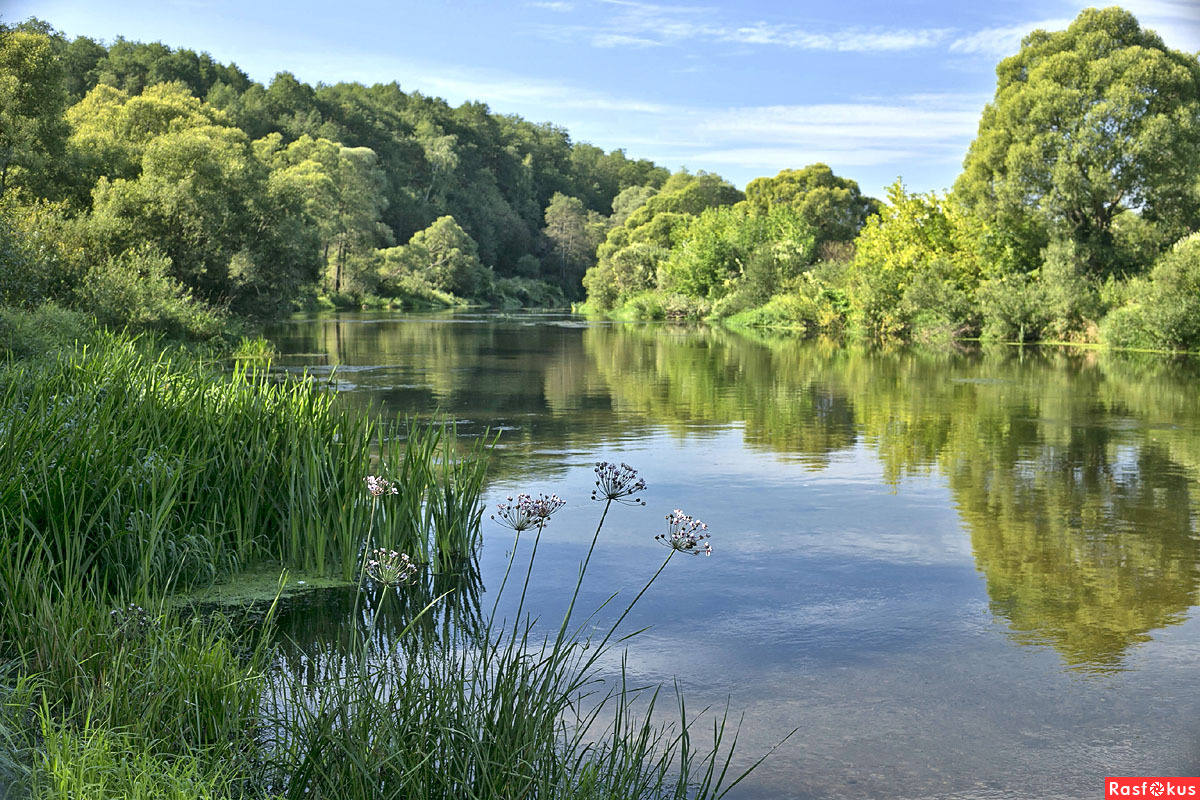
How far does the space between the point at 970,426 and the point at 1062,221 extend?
22.8 m

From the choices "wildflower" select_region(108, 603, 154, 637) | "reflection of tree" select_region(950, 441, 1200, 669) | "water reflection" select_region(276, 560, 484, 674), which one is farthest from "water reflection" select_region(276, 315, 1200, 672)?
"wildflower" select_region(108, 603, 154, 637)

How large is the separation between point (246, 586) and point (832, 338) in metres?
35.0

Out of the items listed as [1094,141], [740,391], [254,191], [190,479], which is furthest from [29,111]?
[1094,141]

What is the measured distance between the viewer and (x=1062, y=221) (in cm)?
3456

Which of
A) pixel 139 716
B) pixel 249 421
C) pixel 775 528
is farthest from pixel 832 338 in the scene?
pixel 139 716

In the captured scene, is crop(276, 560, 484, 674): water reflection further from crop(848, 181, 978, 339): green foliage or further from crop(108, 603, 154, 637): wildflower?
crop(848, 181, 978, 339): green foliage

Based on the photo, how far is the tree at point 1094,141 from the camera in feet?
107

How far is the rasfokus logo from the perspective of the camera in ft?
13.4

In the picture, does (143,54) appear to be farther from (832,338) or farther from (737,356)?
(737,356)

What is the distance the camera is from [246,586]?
253 inches

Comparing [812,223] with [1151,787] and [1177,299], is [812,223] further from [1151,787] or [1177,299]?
[1151,787]

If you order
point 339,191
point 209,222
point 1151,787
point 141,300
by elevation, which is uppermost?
point 339,191

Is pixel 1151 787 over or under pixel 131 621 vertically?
under

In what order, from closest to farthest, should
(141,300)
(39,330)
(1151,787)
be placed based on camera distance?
1. (1151,787)
2. (39,330)
3. (141,300)
